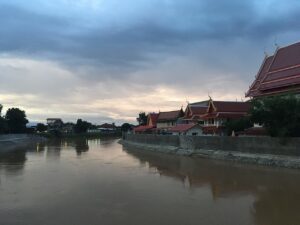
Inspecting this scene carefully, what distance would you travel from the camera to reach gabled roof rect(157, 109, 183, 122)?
211 feet

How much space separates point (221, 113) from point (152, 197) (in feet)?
83.0

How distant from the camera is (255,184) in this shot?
21125 millimetres

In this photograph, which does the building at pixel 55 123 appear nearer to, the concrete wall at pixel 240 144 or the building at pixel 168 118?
the building at pixel 168 118

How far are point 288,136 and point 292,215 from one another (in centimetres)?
1290

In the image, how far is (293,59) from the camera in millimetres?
33344

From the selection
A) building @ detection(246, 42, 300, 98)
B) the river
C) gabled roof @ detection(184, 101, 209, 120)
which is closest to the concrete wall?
the river

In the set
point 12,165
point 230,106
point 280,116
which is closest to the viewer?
point 280,116

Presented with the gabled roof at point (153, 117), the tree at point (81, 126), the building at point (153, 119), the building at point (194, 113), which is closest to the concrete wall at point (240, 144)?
the building at point (194, 113)

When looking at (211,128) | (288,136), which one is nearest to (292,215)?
(288,136)

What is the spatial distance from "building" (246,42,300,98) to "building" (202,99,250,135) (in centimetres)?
528

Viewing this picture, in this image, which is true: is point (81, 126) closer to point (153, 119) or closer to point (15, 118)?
point (15, 118)

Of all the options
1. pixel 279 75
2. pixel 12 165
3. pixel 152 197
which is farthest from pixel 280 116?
pixel 12 165

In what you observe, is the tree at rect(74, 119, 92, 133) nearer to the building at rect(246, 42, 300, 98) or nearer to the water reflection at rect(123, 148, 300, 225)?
the building at rect(246, 42, 300, 98)

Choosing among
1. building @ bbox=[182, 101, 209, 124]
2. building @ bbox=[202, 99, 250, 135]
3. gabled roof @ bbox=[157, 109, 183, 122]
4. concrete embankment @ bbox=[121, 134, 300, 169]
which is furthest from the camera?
gabled roof @ bbox=[157, 109, 183, 122]
